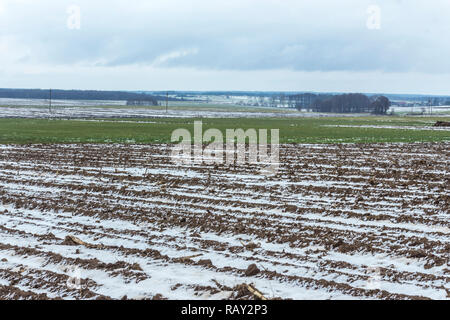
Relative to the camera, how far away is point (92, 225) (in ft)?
44.8

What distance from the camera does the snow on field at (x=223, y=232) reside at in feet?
31.0

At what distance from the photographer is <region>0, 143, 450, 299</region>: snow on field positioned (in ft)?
31.0

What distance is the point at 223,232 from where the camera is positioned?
12.9 meters

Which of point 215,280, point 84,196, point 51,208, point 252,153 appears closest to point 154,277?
point 215,280

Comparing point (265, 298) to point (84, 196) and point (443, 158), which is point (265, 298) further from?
point (443, 158)

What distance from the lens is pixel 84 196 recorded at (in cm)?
1731
